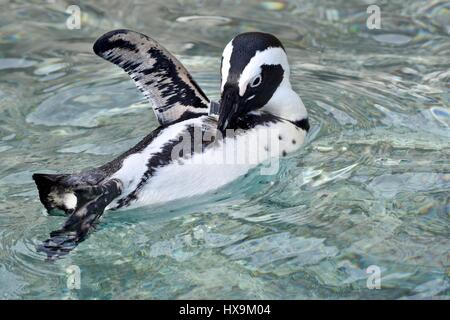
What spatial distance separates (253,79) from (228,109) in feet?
0.61

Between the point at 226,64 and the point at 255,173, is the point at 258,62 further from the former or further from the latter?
the point at 255,173

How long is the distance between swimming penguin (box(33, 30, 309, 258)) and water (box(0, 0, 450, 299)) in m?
0.08

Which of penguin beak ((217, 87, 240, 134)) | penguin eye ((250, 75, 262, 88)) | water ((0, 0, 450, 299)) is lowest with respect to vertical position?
water ((0, 0, 450, 299))

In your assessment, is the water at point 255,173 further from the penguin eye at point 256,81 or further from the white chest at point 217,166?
the penguin eye at point 256,81

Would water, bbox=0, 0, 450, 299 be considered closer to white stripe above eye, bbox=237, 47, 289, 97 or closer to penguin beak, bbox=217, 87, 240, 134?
penguin beak, bbox=217, 87, 240, 134

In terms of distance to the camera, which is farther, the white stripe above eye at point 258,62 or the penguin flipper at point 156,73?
the penguin flipper at point 156,73

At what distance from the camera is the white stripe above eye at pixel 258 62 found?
3529 millimetres

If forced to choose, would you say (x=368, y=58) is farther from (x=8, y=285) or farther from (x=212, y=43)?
(x=8, y=285)

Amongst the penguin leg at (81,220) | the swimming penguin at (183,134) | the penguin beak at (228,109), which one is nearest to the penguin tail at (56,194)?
the swimming penguin at (183,134)

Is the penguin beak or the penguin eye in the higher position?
the penguin eye

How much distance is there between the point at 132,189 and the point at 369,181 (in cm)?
94

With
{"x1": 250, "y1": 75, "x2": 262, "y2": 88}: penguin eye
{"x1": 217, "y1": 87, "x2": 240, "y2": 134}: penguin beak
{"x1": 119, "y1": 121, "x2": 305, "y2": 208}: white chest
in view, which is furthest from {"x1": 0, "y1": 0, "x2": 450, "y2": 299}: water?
{"x1": 250, "y1": 75, "x2": 262, "y2": 88}: penguin eye

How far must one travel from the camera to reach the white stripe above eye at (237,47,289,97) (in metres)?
3.53

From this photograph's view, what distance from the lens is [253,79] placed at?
3586 millimetres
